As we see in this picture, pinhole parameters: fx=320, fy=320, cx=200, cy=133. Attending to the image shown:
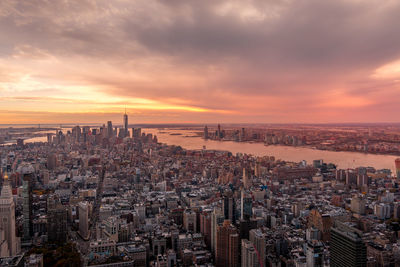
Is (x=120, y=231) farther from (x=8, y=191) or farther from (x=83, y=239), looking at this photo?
(x=8, y=191)

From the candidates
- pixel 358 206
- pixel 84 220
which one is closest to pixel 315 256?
pixel 358 206

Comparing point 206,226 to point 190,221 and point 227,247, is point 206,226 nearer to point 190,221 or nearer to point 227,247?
point 190,221

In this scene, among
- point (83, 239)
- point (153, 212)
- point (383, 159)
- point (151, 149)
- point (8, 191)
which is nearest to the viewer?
point (8, 191)

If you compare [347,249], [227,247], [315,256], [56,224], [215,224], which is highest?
[347,249]

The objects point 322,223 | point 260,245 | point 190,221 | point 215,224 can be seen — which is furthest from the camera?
point 190,221

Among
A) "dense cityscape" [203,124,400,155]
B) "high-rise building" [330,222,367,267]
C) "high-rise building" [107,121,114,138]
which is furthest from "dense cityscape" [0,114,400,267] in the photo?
"high-rise building" [107,121,114,138]

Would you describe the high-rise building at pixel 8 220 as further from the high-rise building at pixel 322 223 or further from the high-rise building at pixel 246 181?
the high-rise building at pixel 246 181

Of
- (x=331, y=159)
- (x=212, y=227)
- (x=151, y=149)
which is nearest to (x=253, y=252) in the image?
(x=212, y=227)
